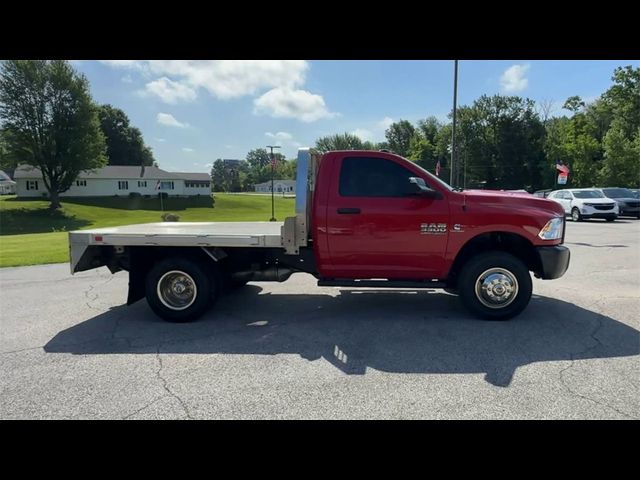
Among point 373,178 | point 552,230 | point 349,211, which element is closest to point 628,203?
point 552,230

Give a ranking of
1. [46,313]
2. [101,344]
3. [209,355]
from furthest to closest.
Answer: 1. [46,313]
2. [101,344]
3. [209,355]

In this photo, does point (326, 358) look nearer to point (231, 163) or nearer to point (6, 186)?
point (6, 186)

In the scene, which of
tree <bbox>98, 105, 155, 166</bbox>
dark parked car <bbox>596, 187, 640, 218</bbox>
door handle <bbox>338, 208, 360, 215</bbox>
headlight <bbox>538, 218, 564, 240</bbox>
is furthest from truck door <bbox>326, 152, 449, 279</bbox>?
tree <bbox>98, 105, 155, 166</bbox>

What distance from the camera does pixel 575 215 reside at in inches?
861

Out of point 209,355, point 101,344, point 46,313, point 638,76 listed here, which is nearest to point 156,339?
point 101,344

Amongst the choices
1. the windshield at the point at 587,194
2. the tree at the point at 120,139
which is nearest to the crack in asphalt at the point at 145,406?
the windshield at the point at 587,194

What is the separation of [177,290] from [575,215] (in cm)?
2320

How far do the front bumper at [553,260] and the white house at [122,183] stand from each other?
57.0 metres

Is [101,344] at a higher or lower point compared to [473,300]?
lower

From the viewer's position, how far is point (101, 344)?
4.57m

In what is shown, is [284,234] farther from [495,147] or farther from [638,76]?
[495,147]

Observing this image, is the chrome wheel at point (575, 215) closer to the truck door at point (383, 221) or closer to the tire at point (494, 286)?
the tire at point (494, 286)
